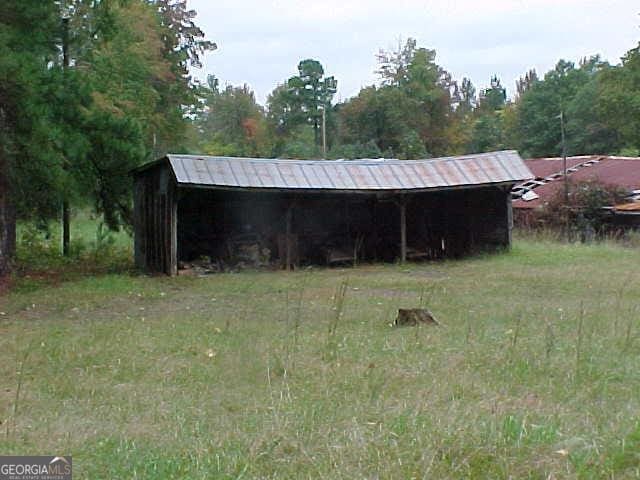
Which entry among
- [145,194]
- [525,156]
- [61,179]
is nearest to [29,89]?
[61,179]

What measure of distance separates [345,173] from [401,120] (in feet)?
78.2

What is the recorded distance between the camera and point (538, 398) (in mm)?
5293

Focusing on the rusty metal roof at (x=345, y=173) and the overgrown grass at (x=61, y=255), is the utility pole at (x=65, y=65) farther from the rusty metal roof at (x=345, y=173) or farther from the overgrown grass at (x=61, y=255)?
the rusty metal roof at (x=345, y=173)

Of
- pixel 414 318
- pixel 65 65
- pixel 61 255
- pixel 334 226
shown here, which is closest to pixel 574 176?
pixel 334 226

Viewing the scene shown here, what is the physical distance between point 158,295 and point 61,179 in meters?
2.43

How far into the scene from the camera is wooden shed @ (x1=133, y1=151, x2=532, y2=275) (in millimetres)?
15875

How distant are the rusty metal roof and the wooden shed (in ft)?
0.08

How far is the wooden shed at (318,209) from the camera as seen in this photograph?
1588cm

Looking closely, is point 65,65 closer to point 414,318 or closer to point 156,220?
point 156,220

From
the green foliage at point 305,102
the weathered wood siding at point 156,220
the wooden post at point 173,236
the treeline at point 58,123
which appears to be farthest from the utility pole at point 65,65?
the green foliage at point 305,102

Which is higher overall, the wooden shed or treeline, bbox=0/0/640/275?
treeline, bbox=0/0/640/275

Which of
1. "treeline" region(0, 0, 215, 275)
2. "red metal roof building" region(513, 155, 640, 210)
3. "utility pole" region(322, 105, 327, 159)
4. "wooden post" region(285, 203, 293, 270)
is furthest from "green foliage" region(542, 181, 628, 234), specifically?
"utility pole" region(322, 105, 327, 159)

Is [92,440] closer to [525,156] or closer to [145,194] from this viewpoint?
[145,194]

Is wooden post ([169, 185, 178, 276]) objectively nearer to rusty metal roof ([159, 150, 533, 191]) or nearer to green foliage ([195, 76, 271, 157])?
rusty metal roof ([159, 150, 533, 191])
